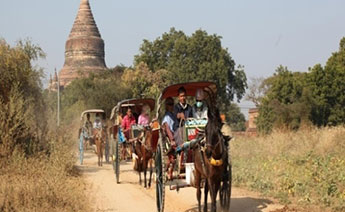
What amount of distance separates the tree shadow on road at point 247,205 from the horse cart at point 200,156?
1.12 metres

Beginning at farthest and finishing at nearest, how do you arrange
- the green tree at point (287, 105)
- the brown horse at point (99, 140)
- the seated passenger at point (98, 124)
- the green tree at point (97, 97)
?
1. the green tree at point (97, 97)
2. the green tree at point (287, 105)
3. the seated passenger at point (98, 124)
4. the brown horse at point (99, 140)

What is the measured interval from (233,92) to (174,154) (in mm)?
46793

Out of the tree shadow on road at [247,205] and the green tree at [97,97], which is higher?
the green tree at [97,97]

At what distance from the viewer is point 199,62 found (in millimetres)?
55219

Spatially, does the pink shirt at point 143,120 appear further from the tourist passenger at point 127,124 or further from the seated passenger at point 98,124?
the seated passenger at point 98,124

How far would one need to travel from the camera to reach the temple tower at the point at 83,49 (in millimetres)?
80688

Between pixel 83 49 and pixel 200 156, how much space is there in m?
74.6

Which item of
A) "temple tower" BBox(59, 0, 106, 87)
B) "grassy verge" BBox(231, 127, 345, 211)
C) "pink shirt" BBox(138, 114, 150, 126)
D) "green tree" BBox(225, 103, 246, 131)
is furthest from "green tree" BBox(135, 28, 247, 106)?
"pink shirt" BBox(138, 114, 150, 126)

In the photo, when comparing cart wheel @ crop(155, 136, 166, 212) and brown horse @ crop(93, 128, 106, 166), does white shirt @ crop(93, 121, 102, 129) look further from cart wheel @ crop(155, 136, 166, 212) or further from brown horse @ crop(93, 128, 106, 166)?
cart wheel @ crop(155, 136, 166, 212)

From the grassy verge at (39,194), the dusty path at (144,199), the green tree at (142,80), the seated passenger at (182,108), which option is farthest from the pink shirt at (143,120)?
the green tree at (142,80)

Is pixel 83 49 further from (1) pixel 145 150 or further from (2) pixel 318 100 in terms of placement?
(1) pixel 145 150

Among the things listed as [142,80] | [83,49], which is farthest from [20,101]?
[83,49]

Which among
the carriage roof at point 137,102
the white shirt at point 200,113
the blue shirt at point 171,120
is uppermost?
the carriage roof at point 137,102

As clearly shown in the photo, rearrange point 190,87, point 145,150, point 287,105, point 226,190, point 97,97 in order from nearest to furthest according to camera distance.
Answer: point 226,190
point 190,87
point 145,150
point 287,105
point 97,97
